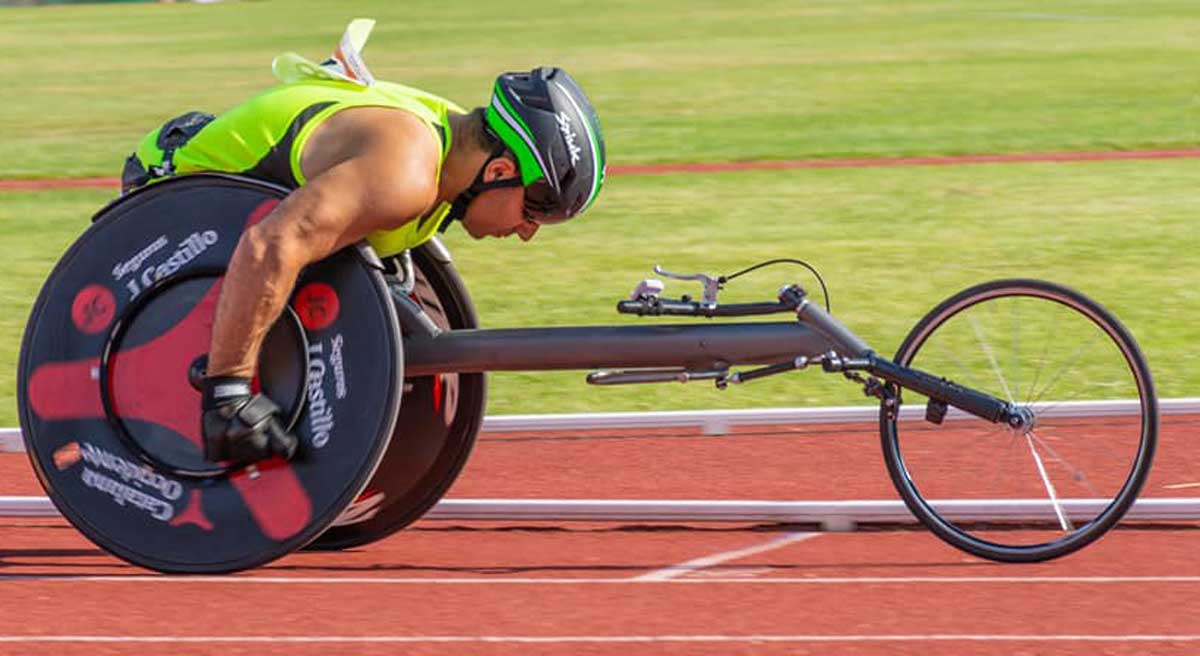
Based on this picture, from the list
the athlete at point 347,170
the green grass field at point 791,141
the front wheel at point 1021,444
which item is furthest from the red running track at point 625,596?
the green grass field at point 791,141

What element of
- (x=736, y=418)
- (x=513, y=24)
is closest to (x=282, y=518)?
(x=736, y=418)

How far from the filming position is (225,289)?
18.7ft

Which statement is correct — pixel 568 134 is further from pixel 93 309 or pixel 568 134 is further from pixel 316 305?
pixel 93 309

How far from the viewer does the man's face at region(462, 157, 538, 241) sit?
591 centimetres

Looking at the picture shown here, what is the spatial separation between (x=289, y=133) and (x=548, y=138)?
725 millimetres

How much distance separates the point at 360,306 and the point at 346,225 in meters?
0.30

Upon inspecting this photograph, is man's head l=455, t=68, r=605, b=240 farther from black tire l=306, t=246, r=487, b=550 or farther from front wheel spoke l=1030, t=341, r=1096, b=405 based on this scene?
front wheel spoke l=1030, t=341, r=1096, b=405

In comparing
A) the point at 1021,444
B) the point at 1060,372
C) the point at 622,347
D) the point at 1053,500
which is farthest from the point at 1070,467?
the point at 622,347

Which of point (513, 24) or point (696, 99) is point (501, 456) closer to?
point (696, 99)

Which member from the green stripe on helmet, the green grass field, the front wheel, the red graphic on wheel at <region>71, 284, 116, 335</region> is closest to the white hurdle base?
the front wheel

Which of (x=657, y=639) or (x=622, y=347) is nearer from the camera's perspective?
(x=657, y=639)

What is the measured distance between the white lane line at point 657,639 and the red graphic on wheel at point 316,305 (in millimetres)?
957

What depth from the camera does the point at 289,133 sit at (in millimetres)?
5855

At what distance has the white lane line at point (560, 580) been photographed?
5.78m
